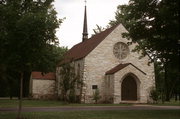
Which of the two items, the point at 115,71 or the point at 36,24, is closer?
the point at 36,24

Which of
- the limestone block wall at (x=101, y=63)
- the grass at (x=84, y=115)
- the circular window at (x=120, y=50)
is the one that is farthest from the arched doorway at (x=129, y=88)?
the grass at (x=84, y=115)

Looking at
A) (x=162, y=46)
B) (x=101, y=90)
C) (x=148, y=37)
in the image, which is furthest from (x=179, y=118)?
(x=101, y=90)

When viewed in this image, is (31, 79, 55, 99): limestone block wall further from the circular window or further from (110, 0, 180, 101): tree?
(110, 0, 180, 101): tree

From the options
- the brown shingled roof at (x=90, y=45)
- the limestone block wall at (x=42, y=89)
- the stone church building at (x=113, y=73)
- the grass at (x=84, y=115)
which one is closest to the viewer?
the grass at (x=84, y=115)

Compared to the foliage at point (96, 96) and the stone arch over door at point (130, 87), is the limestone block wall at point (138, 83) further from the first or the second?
the foliage at point (96, 96)

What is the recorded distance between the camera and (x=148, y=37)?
1812 cm

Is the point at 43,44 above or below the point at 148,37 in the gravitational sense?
below

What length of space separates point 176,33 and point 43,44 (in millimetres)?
6911

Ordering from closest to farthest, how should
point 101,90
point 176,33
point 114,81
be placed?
point 176,33
point 114,81
point 101,90

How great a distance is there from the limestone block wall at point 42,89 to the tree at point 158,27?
28.0 metres

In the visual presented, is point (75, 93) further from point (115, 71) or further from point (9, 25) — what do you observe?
point (9, 25)

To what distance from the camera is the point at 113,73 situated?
31.3m

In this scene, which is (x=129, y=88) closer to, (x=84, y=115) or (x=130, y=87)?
(x=130, y=87)

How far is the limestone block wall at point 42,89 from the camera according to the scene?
44.5 metres
